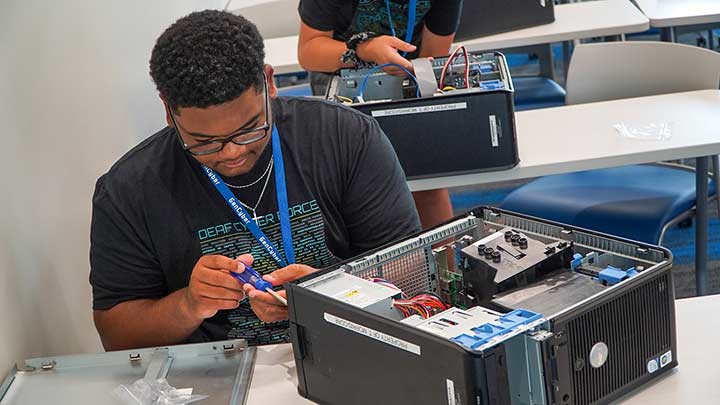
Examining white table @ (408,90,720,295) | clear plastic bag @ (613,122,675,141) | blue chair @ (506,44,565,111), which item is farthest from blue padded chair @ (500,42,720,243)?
blue chair @ (506,44,565,111)

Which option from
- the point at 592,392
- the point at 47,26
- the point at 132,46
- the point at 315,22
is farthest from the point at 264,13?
the point at 592,392

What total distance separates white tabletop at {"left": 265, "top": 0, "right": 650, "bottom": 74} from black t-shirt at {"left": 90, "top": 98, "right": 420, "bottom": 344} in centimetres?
180

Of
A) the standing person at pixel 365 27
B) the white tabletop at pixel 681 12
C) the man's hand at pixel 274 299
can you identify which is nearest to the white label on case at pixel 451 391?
the man's hand at pixel 274 299

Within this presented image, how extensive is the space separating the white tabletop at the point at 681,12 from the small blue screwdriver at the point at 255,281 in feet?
8.60

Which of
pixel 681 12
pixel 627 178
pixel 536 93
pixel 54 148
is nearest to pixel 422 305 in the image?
pixel 54 148

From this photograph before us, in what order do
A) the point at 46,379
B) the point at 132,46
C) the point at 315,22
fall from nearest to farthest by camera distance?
the point at 46,379 → the point at 132,46 → the point at 315,22

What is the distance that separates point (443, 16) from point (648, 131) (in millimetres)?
652

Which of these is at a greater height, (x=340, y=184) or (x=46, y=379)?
(x=340, y=184)

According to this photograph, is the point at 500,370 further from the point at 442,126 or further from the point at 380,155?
the point at 442,126

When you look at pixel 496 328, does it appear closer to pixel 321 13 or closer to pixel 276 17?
pixel 321 13

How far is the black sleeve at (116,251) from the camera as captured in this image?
1740 mm

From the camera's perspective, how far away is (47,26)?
1.89 metres

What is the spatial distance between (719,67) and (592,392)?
5.72 ft

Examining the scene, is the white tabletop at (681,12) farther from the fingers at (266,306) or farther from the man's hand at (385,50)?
the fingers at (266,306)
